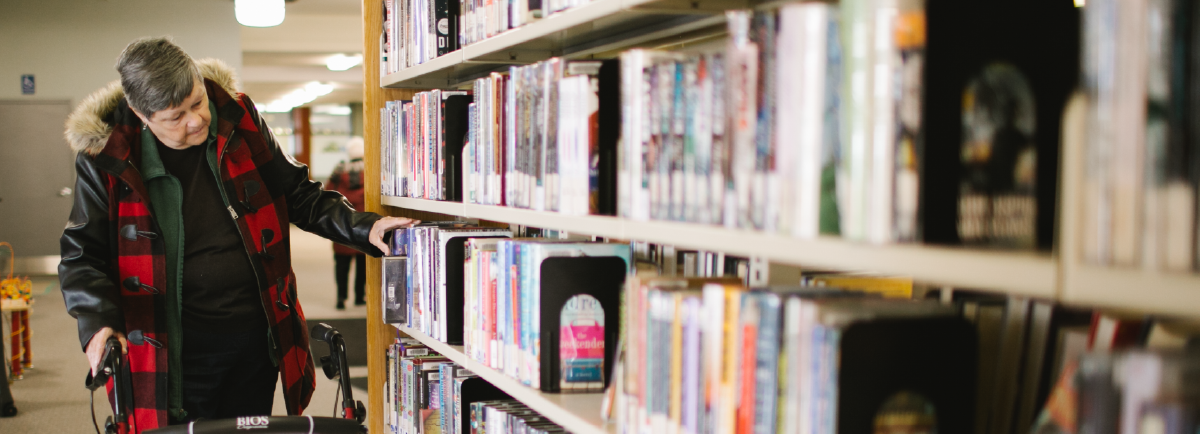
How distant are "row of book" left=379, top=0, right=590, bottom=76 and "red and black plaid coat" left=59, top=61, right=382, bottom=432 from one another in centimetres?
45

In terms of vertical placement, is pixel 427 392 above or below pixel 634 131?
below

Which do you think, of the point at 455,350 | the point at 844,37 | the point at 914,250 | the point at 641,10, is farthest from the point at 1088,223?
the point at 455,350

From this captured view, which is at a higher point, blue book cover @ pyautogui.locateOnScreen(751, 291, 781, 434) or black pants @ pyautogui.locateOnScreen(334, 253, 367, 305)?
blue book cover @ pyautogui.locateOnScreen(751, 291, 781, 434)

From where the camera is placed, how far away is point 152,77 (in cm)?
197

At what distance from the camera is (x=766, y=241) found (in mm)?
913

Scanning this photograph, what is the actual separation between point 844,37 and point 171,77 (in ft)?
5.71

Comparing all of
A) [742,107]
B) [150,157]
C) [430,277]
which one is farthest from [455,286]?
[742,107]

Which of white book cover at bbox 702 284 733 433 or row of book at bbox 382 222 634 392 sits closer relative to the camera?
white book cover at bbox 702 284 733 433

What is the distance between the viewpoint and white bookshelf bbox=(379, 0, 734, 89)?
4.06 feet

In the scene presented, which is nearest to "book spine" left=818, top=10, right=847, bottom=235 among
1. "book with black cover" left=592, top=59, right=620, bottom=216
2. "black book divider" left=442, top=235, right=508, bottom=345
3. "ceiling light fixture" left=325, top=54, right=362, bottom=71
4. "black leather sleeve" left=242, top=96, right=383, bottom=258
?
"book with black cover" left=592, top=59, right=620, bottom=216

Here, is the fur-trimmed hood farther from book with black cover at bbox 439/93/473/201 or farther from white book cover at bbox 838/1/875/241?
white book cover at bbox 838/1/875/241

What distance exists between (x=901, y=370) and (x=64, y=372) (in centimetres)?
583

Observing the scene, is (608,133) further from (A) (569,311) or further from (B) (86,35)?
(B) (86,35)

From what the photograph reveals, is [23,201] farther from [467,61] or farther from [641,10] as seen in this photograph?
[641,10]
